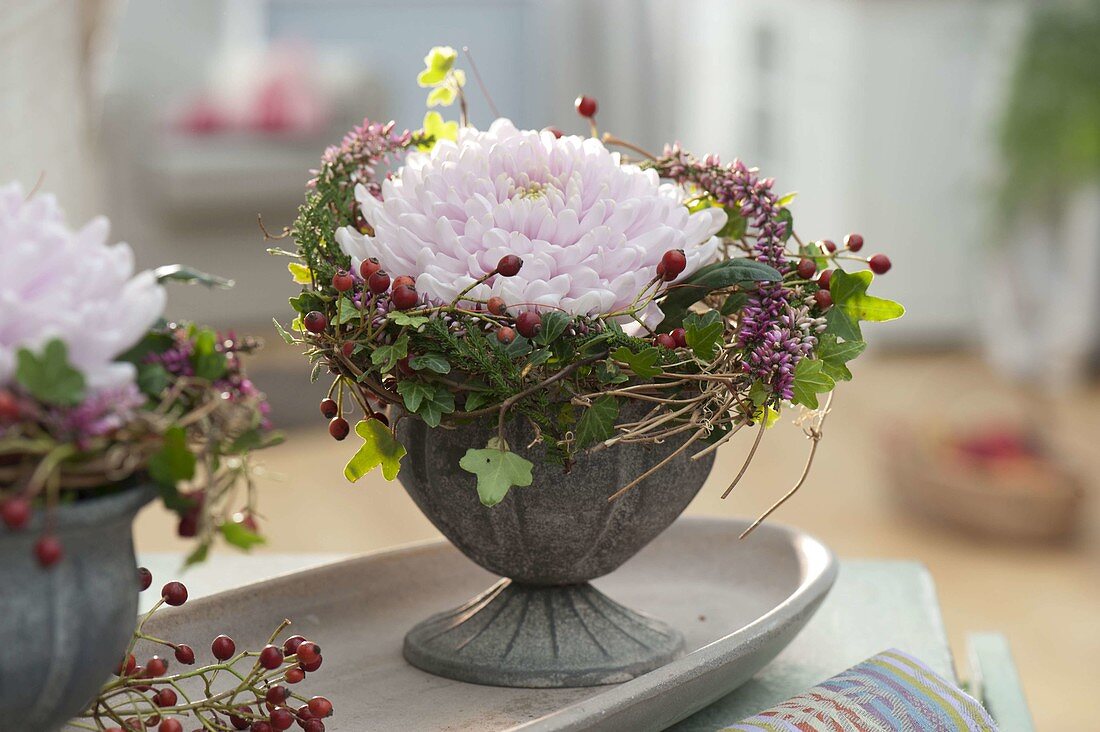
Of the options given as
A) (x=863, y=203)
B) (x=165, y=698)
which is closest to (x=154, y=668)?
(x=165, y=698)

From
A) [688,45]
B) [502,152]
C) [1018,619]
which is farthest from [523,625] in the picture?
[688,45]

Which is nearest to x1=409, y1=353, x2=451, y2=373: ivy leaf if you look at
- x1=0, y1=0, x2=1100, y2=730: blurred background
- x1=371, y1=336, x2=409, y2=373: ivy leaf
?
x1=371, y1=336, x2=409, y2=373: ivy leaf

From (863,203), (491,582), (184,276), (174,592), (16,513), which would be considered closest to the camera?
(16,513)

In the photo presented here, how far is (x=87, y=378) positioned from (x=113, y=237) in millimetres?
3131

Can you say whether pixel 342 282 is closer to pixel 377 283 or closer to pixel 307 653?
pixel 377 283

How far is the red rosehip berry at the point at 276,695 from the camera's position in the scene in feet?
1.79

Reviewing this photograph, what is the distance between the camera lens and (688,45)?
417 centimetres

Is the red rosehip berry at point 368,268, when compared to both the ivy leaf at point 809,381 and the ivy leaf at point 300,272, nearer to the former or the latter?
the ivy leaf at point 300,272

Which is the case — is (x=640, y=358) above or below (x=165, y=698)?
above

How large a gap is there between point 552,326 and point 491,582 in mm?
308

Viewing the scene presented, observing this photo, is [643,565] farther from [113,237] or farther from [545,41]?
[545,41]

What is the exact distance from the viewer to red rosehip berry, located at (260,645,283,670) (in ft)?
1.82

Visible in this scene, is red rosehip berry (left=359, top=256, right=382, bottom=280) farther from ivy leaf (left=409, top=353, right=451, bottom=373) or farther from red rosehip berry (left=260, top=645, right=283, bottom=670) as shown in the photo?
red rosehip berry (left=260, top=645, right=283, bottom=670)

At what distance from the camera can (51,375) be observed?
1.20ft
